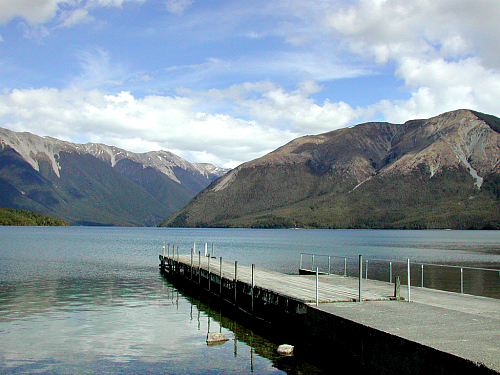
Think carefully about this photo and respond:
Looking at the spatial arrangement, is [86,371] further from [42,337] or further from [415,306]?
[415,306]

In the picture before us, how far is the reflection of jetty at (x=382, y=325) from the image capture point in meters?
11.1

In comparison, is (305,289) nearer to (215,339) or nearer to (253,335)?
(253,335)

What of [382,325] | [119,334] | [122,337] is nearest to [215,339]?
[122,337]

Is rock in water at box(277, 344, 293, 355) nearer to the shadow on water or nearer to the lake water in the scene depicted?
the shadow on water

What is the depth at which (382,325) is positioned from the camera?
13.7m

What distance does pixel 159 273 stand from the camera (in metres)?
49.5

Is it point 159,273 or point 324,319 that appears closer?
point 324,319

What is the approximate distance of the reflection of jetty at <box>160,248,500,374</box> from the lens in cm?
1108

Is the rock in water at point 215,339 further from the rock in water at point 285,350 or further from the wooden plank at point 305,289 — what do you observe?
the rock in water at point 285,350

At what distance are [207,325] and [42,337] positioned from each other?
7532 millimetres

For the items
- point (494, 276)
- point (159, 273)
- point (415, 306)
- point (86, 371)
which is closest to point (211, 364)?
point (86, 371)

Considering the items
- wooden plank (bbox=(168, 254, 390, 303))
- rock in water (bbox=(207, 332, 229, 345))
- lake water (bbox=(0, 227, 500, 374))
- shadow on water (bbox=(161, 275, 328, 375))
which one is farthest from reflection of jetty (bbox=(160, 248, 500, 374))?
rock in water (bbox=(207, 332, 229, 345))

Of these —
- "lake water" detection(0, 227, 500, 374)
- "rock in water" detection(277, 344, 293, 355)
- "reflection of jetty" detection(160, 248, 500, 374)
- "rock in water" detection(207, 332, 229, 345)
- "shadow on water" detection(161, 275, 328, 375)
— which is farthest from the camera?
"rock in water" detection(207, 332, 229, 345)

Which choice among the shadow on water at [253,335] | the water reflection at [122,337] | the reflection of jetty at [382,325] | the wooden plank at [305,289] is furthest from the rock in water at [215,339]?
the wooden plank at [305,289]
